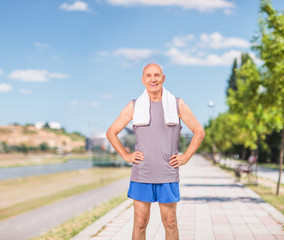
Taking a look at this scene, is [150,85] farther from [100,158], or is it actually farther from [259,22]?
[100,158]

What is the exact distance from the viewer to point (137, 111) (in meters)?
3.75

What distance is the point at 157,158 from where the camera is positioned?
3672mm

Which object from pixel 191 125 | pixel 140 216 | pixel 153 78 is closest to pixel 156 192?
pixel 140 216

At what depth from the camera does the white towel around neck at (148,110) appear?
3680 millimetres

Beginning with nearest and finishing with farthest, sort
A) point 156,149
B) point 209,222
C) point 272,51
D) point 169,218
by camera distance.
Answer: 1. point 156,149
2. point 169,218
3. point 209,222
4. point 272,51

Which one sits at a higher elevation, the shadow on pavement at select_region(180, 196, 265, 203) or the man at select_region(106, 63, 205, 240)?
the man at select_region(106, 63, 205, 240)

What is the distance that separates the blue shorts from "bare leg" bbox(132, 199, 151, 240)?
0.09 m

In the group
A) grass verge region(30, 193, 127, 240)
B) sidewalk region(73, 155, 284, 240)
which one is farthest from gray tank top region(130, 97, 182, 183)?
grass verge region(30, 193, 127, 240)

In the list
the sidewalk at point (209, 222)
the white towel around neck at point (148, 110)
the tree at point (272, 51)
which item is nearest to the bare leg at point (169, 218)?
the white towel around neck at point (148, 110)

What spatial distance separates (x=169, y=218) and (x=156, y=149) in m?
0.62

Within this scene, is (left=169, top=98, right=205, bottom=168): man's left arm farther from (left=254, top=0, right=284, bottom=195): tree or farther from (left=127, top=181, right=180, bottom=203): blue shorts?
(left=254, top=0, right=284, bottom=195): tree

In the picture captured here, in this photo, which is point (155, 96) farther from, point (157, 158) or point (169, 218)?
point (169, 218)

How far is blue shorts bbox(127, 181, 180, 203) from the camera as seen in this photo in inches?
144

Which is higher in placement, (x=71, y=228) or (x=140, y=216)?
(x=140, y=216)
